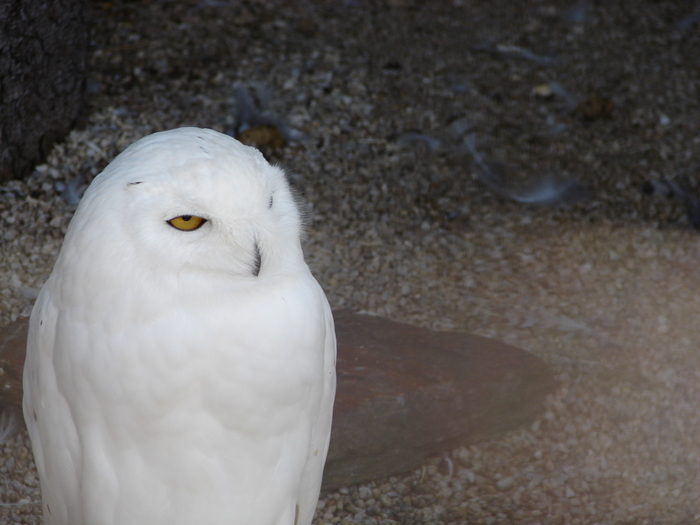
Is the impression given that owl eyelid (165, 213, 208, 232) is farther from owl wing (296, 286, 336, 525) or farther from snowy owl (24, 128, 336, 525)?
owl wing (296, 286, 336, 525)

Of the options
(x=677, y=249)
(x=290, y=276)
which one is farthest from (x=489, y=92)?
(x=290, y=276)

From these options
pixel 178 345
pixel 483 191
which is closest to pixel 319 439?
pixel 178 345

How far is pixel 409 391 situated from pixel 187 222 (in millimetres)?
1324

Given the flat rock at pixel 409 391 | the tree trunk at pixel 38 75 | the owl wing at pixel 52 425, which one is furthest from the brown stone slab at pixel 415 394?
the tree trunk at pixel 38 75

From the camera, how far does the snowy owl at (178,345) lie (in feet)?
4.88

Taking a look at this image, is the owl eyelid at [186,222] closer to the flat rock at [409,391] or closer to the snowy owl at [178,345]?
the snowy owl at [178,345]

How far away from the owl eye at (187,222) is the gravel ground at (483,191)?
135cm

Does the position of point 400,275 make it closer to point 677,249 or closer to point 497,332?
point 497,332

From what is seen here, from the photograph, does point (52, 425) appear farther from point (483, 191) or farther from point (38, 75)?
point (483, 191)

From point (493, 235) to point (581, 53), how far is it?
168cm

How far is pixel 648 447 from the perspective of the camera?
2.61 m

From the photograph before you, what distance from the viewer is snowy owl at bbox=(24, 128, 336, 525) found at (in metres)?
1.49

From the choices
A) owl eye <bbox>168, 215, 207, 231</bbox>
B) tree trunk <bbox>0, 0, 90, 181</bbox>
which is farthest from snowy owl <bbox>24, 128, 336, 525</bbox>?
tree trunk <bbox>0, 0, 90, 181</bbox>

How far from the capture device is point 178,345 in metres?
1.55
